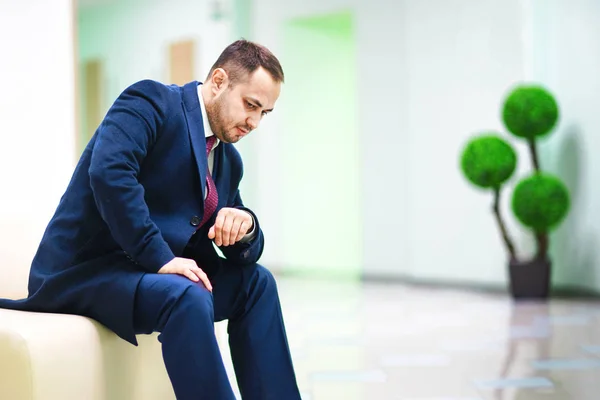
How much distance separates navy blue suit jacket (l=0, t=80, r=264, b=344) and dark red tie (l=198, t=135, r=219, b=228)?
61 millimetres

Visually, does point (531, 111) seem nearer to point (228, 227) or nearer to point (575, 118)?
point (575, 118)

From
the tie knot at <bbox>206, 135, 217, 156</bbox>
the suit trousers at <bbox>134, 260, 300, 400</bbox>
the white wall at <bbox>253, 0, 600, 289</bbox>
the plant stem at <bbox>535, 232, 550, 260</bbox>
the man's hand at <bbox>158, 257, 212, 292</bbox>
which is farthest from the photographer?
the white wall at <bbox>253, 0, 600, 289</bbox>

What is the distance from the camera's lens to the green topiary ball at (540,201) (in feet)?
19.9

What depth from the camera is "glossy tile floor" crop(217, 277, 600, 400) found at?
10.8 feet

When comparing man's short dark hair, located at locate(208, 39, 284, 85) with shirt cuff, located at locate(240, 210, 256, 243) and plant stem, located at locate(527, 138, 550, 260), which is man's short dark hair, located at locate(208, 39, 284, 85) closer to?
shirt cuff, located at locate(240, 210, 256, 243)

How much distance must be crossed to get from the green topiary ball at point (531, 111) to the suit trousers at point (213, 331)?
434cm

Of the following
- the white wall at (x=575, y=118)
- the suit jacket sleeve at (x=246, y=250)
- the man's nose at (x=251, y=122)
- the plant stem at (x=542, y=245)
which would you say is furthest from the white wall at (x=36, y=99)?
the white wall at (x=575, y=118)

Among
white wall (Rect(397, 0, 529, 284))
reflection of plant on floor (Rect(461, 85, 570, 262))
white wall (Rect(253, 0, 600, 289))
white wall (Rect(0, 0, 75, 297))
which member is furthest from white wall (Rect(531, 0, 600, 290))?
white wall (Rect(0, 0, 75, 297))

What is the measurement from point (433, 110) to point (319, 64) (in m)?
1.78

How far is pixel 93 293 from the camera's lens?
2.04 m

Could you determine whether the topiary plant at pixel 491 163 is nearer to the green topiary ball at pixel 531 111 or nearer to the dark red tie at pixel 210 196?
the green topiary ball at pixel 531 111

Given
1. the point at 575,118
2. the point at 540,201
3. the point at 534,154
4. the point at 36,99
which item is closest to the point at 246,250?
the point at 36,99

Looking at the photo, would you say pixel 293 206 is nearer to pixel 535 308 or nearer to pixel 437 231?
pixel 437 231

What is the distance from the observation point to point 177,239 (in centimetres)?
213
